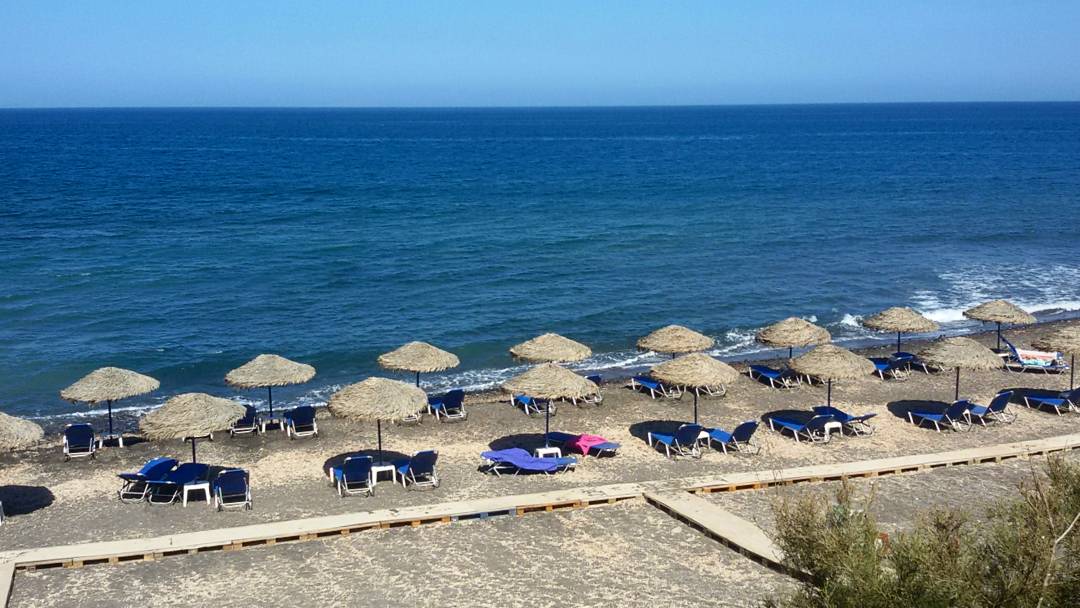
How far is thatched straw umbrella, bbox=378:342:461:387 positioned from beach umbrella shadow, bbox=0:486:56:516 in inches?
252

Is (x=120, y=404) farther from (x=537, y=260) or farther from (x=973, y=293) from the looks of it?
(x=973, y=293)

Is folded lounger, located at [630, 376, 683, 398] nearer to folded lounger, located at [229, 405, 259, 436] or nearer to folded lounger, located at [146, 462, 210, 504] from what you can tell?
folded lounger, located at [229, 405, 259, 436]

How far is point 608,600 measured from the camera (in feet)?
39.0

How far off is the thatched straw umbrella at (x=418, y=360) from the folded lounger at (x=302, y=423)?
1707 mm

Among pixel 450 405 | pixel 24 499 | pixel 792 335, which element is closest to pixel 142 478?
pixel 24 499

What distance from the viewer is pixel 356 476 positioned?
1571cm

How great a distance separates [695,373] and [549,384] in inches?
113

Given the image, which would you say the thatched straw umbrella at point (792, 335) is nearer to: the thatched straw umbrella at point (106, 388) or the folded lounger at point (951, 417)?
the folded lounger at point (951, 417)

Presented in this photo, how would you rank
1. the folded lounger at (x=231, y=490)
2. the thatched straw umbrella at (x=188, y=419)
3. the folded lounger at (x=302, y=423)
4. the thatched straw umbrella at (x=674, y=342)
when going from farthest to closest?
the thatched straw umbrella at (x=674, y=342) → the folded lounger at (x=302, y=423) → the thatched straw umbrella at (x=188, y=419) → the folded lounger at (x=231, y=490)

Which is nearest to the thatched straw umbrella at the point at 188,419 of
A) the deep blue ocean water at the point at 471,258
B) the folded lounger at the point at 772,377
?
the deep blue ocean water at the point at 471,258

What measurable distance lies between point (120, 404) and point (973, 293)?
90.6ft

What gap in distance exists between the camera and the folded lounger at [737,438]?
17.5 m

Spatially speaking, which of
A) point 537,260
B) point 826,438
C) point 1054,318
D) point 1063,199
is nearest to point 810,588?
point 826,438

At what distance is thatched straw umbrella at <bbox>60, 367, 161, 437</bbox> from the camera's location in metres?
17.8
